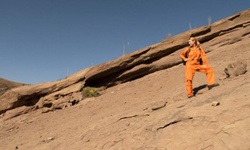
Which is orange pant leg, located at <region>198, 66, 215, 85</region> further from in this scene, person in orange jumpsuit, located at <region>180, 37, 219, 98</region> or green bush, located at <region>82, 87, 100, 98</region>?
green bush, located at <region>82, 87, 100, 98</region>

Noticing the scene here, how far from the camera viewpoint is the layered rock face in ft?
43.8

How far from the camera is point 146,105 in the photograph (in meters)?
8.82

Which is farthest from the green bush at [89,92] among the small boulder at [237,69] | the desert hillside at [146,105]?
the small boulder at [237,69]

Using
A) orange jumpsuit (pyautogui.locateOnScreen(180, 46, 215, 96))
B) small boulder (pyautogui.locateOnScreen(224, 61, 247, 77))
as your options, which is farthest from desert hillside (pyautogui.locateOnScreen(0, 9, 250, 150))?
orange jumpsuit (pyautogui.locateOnScreen(180, 46, 215, 96))

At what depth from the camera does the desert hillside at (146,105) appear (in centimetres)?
477

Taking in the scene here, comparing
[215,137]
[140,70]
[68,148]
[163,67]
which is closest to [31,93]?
[140,70]

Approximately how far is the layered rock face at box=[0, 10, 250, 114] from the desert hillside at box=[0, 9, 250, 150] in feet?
0.14

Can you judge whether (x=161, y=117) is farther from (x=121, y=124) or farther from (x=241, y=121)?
(x=241, y=121)

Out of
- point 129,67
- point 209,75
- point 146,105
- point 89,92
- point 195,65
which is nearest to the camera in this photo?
point 209,75

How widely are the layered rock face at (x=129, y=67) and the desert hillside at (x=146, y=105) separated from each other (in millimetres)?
42

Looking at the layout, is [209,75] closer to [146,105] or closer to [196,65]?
[196,65]

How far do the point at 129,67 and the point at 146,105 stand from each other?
17.5ft

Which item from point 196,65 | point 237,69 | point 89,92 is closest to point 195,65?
point 196,65

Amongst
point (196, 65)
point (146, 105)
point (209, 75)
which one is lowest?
point (146, 105)
